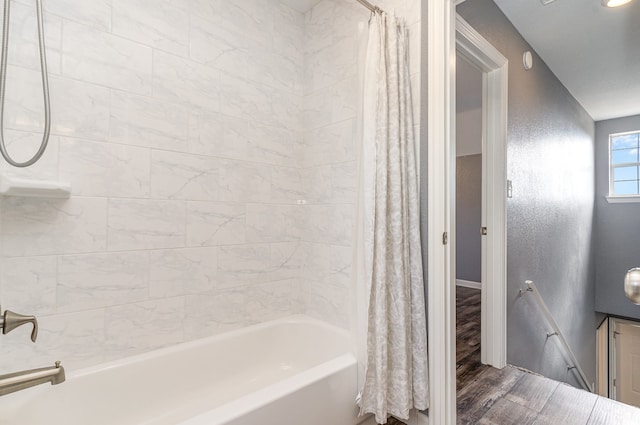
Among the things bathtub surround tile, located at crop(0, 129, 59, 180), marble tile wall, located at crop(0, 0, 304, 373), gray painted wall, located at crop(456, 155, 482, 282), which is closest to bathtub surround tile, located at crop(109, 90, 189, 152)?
marble tile wall, located at crop(0, 0, 304, 373)

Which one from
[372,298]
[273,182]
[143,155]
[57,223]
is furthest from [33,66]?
[372,298]

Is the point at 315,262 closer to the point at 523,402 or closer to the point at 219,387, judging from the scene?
the point at 219,387

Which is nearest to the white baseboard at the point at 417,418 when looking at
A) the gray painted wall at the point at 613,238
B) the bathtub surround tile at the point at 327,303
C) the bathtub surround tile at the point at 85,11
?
the bathtub surround tile at the point at 327,303

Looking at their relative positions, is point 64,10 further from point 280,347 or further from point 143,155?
point 280,347

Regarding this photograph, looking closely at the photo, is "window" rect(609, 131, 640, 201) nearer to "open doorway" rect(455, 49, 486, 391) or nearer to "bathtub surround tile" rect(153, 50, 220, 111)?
"open doorway" rect(455, 49, 486, 391)

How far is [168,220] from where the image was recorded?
160 centimetres

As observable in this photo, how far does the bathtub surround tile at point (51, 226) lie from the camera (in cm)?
122

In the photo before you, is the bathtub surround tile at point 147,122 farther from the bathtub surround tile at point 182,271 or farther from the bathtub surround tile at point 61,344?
the bathtub surround tile at point 61,344

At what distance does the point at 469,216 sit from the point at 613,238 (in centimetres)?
171

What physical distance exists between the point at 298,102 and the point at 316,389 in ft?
5.85

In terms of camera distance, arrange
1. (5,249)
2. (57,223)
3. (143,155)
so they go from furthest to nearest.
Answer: (143,155)
(57,223)
(5,249)

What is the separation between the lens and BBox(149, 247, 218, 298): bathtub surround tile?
1566mm

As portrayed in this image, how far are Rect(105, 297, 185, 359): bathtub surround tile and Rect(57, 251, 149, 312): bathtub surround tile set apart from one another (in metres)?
0.06

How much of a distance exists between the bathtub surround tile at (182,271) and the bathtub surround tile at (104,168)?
34cm
